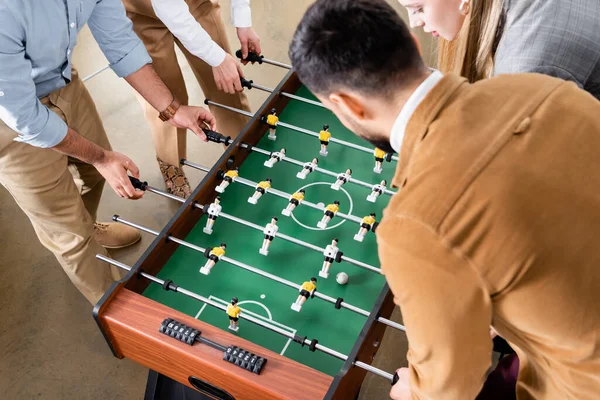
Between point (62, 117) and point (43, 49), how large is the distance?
1.40 feet

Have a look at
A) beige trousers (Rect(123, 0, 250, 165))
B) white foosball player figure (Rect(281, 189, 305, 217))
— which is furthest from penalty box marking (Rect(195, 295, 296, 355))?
beige trousers (Rect(123, 0, 250, 165))

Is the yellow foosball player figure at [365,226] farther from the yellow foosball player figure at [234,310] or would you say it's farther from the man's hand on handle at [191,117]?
the man's hand on handle at [191,117]

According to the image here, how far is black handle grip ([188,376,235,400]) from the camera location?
1.92 metres

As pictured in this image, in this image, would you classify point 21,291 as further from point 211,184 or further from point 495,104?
point 495,104

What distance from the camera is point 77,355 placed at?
2902mm

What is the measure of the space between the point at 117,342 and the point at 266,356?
55 cm

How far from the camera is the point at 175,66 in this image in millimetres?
3141

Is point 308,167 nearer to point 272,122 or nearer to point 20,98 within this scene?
point 272,122

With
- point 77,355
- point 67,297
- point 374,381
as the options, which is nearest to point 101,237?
point 67,297

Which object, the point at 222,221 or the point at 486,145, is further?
the point at 222,221

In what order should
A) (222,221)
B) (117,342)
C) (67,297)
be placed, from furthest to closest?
1. (67,297)
2. (222,221)
3. (117,342)

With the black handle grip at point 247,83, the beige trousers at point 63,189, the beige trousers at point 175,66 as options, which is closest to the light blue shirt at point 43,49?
the beige trousers at point 63,189

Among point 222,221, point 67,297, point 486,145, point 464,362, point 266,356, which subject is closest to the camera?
point 486,145

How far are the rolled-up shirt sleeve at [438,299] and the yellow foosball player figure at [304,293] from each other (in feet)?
2.15
